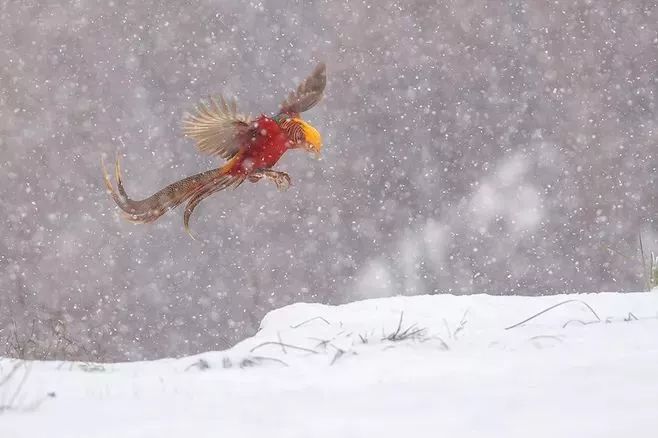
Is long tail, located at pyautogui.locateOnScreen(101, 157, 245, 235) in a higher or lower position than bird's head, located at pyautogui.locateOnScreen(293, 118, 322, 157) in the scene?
lower

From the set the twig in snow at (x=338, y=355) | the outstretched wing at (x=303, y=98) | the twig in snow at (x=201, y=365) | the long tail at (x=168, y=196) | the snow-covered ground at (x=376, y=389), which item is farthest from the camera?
the outstretched wing at (x=303, y=98)

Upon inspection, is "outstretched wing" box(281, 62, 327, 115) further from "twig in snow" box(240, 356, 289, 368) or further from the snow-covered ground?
"twig in snow" box(240, 356, 289, 368)

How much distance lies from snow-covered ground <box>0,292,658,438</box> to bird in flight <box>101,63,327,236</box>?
0.96 metres

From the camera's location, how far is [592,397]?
1.50 meters

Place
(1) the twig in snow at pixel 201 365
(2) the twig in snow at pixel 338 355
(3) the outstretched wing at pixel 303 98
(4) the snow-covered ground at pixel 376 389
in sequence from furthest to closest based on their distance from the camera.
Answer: (3) the outstretched wing at pixel 303 98 < (1) the twig in snow at pixel 201 365 < (2) the twig in snow at pixel 338 355 < (4) the snow-covered ground at pixel 376 389

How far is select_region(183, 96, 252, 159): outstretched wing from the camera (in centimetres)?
335

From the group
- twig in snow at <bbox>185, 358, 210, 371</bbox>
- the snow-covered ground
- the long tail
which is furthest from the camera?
the long tail

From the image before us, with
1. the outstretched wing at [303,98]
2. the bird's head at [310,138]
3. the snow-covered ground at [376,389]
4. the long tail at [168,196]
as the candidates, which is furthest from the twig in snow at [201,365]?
the outstretched wing at [303,98]

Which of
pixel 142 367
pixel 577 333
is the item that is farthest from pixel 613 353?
pixel 142 367

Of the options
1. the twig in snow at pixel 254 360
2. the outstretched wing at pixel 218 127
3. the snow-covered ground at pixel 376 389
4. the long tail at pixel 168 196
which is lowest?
the snow-covered ground at pixel 376 389

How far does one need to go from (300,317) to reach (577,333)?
1214mm

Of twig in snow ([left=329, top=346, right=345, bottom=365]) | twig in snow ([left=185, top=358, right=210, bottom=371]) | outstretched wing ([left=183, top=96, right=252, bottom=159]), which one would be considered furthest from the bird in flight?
twig in snow ([left=329, top=346, right=345, bottom=365])

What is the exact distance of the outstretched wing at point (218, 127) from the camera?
3.35 meters

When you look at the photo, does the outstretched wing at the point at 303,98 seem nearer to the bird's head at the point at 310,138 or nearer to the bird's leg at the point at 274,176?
the bird's head at the point at 310,138
